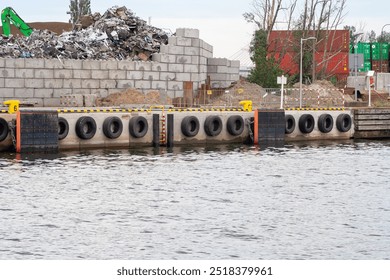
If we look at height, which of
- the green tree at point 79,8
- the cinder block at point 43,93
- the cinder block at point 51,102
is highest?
the green tree at point 79,8

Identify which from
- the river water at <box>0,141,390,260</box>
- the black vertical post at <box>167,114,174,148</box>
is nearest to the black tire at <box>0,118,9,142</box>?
the river water at <box>0,141,390,260</box>

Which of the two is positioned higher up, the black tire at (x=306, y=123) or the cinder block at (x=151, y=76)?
the cinder block at (x=151, y=76)

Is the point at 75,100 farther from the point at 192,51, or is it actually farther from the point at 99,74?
the point at 192,51

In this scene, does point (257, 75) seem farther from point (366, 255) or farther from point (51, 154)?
point (366, 255)

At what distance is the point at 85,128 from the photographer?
48.8m

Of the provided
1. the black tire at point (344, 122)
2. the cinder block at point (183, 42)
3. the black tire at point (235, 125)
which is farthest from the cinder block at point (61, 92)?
the black tire at point (344, 122)

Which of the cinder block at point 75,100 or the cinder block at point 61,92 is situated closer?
the cinder block at point 75,100

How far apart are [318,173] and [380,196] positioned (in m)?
7.51

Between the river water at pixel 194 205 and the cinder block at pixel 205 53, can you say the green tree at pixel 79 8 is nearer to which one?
the cinder block at pixel 205 53

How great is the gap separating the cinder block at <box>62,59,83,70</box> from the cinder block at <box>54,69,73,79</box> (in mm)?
293

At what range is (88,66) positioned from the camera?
63219mm

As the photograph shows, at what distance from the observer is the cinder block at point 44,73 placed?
61.5m

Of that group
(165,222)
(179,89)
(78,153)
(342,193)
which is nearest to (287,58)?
(179,89)

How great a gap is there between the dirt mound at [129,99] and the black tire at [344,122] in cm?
1314
